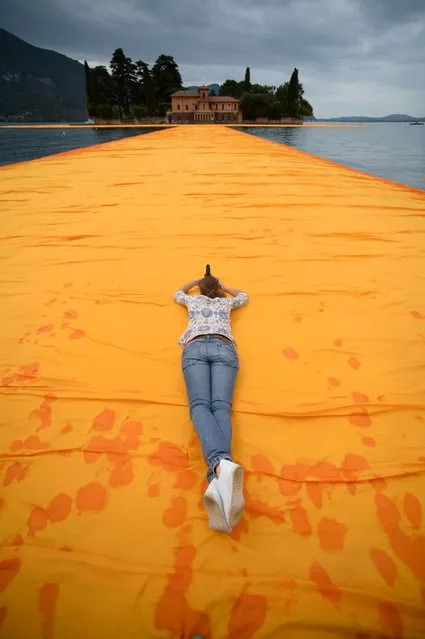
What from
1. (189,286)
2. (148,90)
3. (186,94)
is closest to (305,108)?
(186,94)

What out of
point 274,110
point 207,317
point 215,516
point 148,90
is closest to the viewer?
point 215,516

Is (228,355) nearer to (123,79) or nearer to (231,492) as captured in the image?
(231,492)

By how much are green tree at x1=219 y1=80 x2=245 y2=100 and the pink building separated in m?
14.5

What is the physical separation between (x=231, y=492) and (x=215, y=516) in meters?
0.13

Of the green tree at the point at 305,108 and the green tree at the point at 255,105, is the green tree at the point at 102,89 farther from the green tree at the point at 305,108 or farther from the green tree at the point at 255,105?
the green tree at the point at 305,108

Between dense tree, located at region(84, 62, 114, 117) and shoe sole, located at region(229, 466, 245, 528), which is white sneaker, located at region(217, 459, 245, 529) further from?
dense tree, located at region(84, 62, 114, 117)

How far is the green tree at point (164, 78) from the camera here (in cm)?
6344

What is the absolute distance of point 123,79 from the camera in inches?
2382

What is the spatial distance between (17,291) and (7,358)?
1043mm

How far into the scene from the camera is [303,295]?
2.98 metres

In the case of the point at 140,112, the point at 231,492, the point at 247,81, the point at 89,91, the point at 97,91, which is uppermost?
the point at 247,81

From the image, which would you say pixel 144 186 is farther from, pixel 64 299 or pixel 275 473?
pixel 275 473

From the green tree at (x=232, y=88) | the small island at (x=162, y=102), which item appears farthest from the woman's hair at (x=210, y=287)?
the green tree at (x=232, y=88)

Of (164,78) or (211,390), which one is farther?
(164,78)
